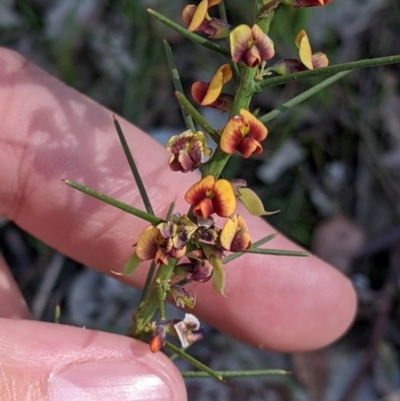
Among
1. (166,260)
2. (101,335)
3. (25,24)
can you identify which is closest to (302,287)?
(101,335)

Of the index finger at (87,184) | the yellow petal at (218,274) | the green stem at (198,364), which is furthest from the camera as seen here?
Answer: the index finger at (87,184)

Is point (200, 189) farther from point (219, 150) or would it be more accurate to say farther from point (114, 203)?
point (114, 203)

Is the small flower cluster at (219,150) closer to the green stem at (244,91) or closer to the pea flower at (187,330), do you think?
the green stem at (244,91)

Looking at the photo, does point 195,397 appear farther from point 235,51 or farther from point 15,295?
point 235,51

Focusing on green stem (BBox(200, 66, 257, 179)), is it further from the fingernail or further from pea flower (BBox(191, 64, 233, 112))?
the fingernail

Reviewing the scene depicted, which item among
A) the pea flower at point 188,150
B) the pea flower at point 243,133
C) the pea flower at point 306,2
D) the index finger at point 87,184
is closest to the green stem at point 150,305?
the pea flower at point 188,150

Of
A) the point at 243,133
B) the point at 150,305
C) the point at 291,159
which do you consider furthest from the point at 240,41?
the point at 291,159
